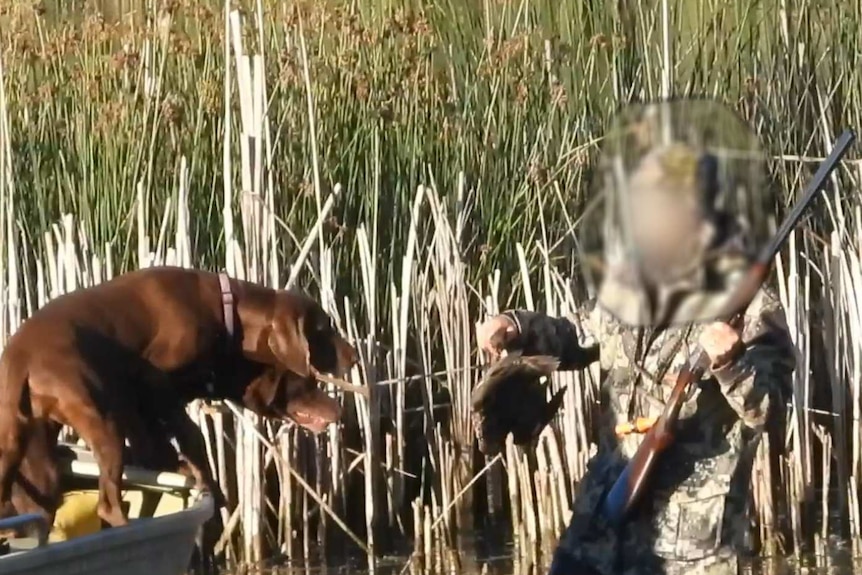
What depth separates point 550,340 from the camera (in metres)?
3.74

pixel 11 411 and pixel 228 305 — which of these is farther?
pixel 228 305

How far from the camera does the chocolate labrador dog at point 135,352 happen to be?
3.65 meters

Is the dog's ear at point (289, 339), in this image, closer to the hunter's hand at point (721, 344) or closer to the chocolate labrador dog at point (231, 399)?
the chocolate labrador dog at point (231, 399)

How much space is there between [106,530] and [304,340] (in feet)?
2.95

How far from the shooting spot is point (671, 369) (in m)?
3.66

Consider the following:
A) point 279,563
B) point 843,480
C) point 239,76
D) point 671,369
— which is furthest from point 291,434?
point 671,369

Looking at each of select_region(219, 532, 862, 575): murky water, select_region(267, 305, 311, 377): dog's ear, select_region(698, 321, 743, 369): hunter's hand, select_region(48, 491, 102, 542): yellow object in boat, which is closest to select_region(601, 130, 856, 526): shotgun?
select_region(698, 321, 743, 369): hunter's hand

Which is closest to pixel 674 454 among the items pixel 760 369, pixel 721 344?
pixel 760 369

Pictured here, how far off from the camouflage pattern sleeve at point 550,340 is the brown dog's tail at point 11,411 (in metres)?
1.08

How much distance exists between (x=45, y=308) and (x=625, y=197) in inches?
59.5

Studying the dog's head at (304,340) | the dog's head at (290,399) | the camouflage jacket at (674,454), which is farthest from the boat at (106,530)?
the camouflage jacket at (674,454)

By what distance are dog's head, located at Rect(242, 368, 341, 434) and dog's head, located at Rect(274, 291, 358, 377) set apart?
0.14 feet

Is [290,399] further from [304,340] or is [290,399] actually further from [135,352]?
[135,352]

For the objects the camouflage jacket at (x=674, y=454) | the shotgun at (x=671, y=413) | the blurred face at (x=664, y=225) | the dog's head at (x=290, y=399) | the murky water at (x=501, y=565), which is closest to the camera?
the blurred face at (x=664, y=225)
